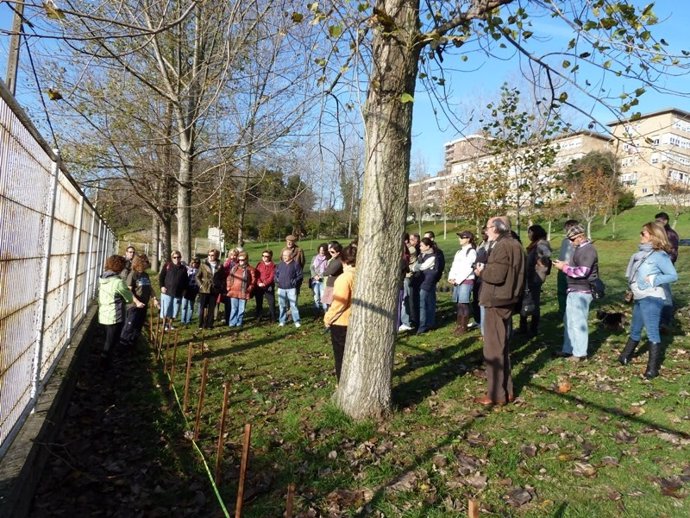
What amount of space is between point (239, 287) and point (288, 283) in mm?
1122

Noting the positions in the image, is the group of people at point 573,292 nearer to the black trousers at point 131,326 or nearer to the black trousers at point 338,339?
the black trousers at point 338,339

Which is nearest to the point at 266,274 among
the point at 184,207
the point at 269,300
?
the point at 269,300

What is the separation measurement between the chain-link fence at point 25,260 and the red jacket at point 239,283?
16.9 feet

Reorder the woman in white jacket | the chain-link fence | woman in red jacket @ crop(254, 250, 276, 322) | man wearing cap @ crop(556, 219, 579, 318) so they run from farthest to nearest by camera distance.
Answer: woman in red jacket @ crop(254, 250, 276, 322), the woman in white jacket, man wearing cap @ crop(556, 219, 579, 318), the chain-link fence

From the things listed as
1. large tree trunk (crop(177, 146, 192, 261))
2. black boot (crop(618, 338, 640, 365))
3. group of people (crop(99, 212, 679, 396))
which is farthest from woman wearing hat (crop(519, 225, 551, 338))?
large tree trunk (crop(177, 146, 192, 261))

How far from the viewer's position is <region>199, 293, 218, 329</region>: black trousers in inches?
439

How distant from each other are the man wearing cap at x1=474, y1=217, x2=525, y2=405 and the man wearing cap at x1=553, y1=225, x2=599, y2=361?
1.64 m

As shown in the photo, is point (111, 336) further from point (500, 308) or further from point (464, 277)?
point (464, 277)

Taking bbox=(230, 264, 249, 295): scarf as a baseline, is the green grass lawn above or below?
below

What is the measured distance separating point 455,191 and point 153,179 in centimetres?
1195

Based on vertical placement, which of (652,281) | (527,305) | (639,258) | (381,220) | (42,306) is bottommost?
(42,306)

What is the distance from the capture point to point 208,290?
11.1 metres

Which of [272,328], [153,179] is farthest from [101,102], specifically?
[272,328]

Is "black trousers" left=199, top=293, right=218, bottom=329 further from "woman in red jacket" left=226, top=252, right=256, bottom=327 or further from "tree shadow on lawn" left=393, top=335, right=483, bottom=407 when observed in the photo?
"tree shadow on lawn" left=393, top=335, right=483, bottom=407
